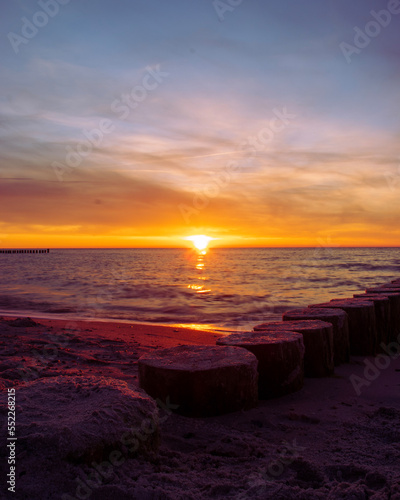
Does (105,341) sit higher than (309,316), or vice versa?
(309,316)

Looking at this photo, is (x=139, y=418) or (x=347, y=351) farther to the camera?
(x=347, y=351)

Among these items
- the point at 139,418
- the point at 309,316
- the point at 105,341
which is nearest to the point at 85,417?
the point at 139,418

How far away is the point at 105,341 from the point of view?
593 cm

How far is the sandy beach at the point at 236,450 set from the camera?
165cm

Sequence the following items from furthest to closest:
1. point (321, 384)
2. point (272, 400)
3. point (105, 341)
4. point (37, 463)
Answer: point (105, 341)
point (321, 384)
point (272, 400)
point (37, 463)

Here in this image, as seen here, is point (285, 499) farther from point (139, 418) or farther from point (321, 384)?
point (321, 384)

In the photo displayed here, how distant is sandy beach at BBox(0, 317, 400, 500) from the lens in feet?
5.42

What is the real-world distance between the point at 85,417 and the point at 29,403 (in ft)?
1.14

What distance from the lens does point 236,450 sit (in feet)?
7.62

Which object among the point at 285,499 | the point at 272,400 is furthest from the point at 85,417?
the point at 272,400

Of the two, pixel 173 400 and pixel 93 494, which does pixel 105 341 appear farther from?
pixel 93 494

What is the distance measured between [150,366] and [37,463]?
1.23m

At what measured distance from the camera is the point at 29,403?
1985 millimetres

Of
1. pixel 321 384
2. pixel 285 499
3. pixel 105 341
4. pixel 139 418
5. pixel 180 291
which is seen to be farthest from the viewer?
pixel 180 291
